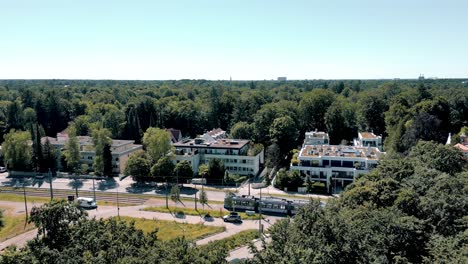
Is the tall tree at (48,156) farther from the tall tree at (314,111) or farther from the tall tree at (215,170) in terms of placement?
the tall tree at (314,111)

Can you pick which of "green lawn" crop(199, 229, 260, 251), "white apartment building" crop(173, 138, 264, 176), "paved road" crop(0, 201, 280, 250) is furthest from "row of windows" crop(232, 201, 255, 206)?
"white apartment building" crop(173, 138, 264, 176)

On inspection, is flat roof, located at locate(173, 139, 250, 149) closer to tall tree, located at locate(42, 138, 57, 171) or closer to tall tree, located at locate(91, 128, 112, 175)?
tall tree, located at locate(91, 128, 112, 175)

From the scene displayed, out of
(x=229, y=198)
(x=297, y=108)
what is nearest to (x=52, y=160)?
(x=229, y=198)

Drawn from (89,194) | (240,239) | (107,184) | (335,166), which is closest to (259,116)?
(335,166)

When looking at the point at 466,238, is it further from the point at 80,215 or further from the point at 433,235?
the point at 80,215

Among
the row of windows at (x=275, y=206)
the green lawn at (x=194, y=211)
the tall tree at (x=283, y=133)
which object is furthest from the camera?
the tall tree at (x=283, y=133)

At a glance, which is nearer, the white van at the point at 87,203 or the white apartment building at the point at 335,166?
the white van at the point at 87,203

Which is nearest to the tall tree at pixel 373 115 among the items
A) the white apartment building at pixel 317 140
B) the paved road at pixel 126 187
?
the white apartment building at pixel 317 140
